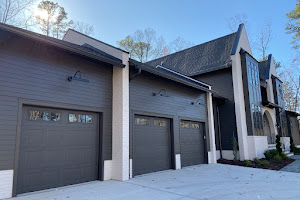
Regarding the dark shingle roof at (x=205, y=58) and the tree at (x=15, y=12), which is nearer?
the dark shingle roof at (x=205, y=58)

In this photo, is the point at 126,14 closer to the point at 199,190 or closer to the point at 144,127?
the point at 144,127

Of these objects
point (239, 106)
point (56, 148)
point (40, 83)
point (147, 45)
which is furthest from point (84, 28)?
point (56, 148)

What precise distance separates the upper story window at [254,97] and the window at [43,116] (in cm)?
1061

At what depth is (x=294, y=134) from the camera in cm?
2062

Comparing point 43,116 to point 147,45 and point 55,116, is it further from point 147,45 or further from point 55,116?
point 147,45

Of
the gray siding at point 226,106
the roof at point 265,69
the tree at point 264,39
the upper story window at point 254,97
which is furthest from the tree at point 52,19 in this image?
the tree at point 264,39

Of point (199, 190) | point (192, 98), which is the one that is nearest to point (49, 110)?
point (199, 190)

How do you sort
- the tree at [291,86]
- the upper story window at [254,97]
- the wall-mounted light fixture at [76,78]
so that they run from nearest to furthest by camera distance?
1. the wall-mounted light fixture at [76,78]
2. the upper story window at [254,97]
3. the tree at [291,86]

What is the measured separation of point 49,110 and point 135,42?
62.5 feet

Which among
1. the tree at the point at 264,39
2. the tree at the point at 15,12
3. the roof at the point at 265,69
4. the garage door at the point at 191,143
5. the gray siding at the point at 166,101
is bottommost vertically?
the garage door at the point at 191,143

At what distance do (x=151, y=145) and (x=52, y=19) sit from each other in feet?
49.0

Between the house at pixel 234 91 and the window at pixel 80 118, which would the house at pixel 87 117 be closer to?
the window at pixel 80 118

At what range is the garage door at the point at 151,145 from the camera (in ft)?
23.6

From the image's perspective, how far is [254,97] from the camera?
42.7 ft
